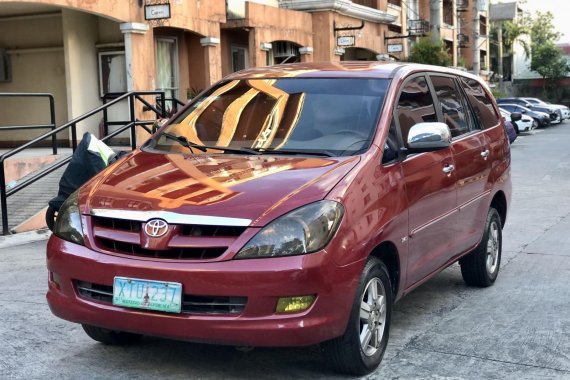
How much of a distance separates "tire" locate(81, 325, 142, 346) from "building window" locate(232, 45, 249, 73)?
15.7 m

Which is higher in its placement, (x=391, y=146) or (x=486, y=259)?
(x=391, y=146)

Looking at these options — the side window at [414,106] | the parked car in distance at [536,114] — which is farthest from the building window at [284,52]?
the parked car in distance at [536,114]

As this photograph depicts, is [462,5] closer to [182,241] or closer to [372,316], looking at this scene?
[372,316]

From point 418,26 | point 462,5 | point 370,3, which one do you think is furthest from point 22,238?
point 462,5

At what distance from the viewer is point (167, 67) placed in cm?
1719

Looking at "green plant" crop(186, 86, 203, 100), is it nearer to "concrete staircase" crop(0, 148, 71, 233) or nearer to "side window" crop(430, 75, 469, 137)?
"concrete staircase" crop(0, 148, 71, 233)

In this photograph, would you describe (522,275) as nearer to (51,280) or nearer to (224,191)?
(224,191)

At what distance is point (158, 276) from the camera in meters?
3.87

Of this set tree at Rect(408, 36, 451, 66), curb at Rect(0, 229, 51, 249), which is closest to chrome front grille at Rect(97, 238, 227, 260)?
curb at Rect(0, 229, 51, 249)

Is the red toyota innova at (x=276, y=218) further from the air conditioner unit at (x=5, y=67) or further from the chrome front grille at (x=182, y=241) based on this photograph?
the air conditioner unit at (x=5, y=67)

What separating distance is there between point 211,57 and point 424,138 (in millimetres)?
12940

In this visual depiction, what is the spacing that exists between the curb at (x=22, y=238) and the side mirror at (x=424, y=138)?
5.58m

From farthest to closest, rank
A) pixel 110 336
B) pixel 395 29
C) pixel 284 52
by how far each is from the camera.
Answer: pixel 395 29
pixel 284 52
pixel 110 336

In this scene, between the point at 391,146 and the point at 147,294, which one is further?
the point at 391,146
